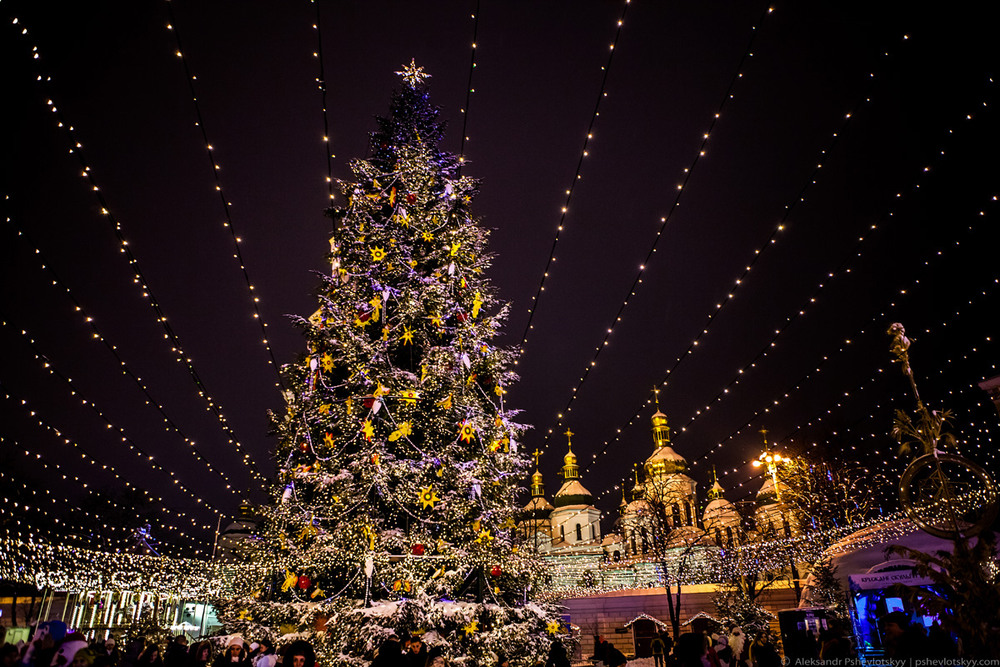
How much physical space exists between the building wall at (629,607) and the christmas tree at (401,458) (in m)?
20.2

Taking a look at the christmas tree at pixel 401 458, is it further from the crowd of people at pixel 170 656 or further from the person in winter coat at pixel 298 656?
the person in winter coat at pixel 298 656

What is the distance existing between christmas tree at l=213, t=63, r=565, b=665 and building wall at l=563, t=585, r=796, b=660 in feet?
66.4

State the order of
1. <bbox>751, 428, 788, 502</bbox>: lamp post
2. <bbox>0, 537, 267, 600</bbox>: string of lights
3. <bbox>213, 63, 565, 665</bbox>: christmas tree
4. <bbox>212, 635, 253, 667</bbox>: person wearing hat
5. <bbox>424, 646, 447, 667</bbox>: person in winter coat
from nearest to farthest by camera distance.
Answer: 1. <bbox>424, 646, 447, 667</bbox>: person in winter coat
2. <bbox>212, 635, 253, 667</bbox>: person wearing hat
3. <bbox>213, 63, 565, 665</bbox>: christmas tree
4. <bbox>0, 537, 267, 600</bbox>: string of lights
5. <bbox>751, 428, 788, 502</bbox>: lamp post

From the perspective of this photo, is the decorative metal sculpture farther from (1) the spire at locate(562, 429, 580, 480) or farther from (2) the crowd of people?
(1) the spire at locate(562, 429, 580, 480)

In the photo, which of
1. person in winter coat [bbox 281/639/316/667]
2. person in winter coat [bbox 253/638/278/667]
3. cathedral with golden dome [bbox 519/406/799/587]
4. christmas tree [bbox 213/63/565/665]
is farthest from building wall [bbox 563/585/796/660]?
person in winter coat [bbox 281/639/316/667]

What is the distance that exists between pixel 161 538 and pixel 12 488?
63.6ft

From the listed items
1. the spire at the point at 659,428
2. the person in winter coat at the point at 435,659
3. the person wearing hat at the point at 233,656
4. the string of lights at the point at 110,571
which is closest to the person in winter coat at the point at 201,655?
the person wearing hat at the point at 233,656

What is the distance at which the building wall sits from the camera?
86.3 feet

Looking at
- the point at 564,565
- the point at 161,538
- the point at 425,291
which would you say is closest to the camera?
the point at 425,291

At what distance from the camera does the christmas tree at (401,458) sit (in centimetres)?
796

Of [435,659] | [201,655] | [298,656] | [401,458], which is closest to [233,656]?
[201,655]

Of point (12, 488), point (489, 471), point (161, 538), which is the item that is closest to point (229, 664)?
point (489, 471)

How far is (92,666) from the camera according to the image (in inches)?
209

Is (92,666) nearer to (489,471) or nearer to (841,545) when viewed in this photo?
(489,471)
